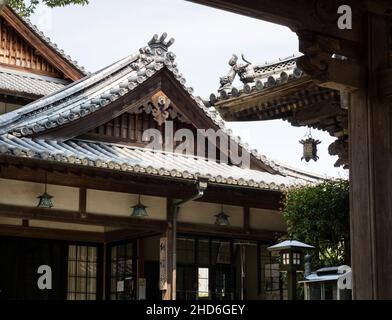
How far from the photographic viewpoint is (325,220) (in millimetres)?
11352

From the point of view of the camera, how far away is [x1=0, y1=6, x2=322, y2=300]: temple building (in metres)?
14.5

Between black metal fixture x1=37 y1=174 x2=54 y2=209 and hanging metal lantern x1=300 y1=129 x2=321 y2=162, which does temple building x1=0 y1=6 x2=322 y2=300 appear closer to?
black metal fixture x1=37 y1=174 x2=54 y2=209

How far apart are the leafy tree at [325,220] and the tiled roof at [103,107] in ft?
11.1

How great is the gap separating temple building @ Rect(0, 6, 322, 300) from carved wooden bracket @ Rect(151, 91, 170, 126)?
0.02 meters

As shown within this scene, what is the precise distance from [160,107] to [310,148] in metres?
5.52

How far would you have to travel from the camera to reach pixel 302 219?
11.8 m

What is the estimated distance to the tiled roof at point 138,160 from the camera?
13441mm

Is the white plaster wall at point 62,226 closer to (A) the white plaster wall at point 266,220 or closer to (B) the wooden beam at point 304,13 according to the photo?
(A) the white plaster wall at point 266,220

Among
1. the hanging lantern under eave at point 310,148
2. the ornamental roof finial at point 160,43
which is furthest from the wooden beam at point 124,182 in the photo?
the ornamental roof finial at point 160,43

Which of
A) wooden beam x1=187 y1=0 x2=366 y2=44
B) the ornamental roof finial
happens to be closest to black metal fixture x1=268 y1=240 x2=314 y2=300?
wooden beam x1=187 y1=0 x2=366 y2=44
